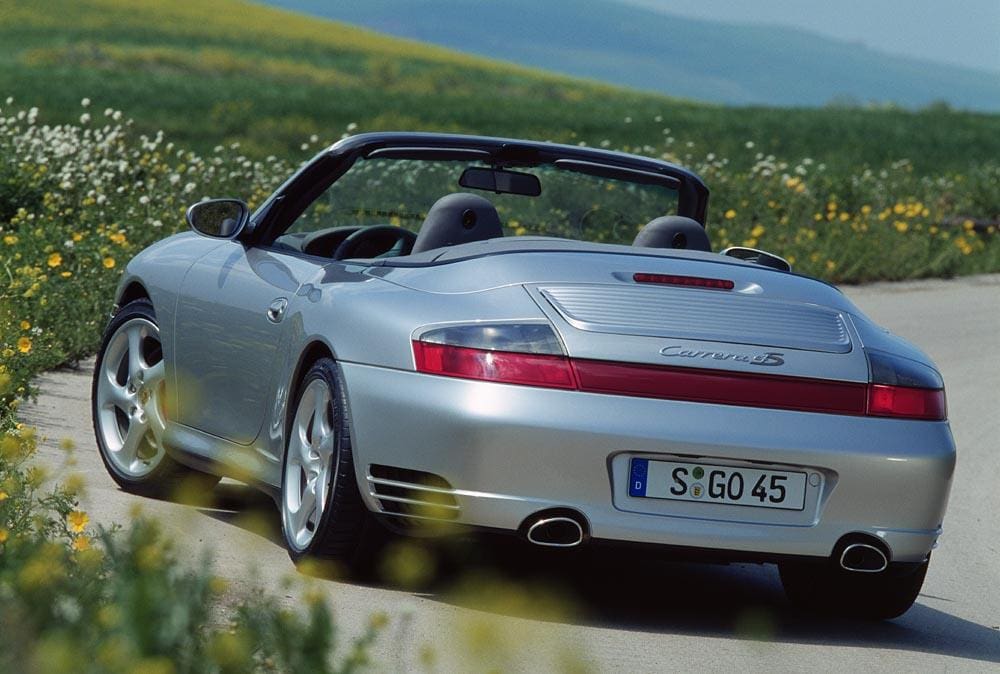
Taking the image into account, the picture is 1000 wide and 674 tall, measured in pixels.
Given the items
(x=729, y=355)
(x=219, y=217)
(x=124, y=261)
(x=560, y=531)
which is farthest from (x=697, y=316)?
(x=124, y=261)

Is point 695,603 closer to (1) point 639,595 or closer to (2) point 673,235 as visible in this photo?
(1) point 639,595

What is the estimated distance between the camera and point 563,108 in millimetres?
57469

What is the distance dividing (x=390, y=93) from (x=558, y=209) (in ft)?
164

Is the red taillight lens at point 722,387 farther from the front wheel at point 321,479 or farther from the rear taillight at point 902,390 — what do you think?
the front wheel at point 321,479

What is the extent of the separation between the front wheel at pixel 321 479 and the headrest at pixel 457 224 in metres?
0.60

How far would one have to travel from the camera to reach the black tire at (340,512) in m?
5.27

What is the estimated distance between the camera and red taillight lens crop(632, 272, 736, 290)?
212 inches

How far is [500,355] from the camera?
5.04 m

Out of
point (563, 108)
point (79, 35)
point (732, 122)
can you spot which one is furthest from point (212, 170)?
point (79, 35)

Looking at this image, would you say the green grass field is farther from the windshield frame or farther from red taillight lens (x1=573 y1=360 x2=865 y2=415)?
red taillight lens (x1=573 y1=360 x2=865 y2=415)

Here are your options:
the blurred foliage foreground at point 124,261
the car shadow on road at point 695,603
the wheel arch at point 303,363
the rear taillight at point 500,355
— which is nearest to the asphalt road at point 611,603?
the car shadow on road at point 695,603

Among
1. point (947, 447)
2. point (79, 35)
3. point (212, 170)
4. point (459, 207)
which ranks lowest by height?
point (79, 35)

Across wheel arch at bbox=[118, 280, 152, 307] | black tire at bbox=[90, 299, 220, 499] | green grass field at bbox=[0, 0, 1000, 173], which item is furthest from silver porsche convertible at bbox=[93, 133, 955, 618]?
green grass field at bbox=[0, 0, 1000, 173]

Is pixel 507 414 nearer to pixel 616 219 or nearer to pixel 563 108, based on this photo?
pixel 616 219
